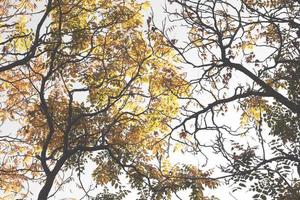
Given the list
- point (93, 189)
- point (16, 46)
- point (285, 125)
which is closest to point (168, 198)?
point (93, 189)

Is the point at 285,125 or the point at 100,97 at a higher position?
the point at 100,97

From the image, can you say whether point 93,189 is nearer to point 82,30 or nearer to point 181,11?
point 82,30

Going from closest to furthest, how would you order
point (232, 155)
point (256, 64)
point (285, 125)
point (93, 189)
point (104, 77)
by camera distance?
point (232, 155) < point (285, 125) < point (256, 64) < point (93, 189) < point (104, 77)

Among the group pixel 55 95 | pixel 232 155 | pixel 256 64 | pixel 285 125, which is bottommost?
pixel 232 155

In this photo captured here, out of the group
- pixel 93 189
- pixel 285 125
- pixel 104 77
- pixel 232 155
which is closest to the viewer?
pixel 232 155

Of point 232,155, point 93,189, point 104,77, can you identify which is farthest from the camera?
point 104,77

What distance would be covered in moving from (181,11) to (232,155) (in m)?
3.80

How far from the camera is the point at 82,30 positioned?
12.2 m

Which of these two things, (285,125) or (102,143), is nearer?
(285,125)

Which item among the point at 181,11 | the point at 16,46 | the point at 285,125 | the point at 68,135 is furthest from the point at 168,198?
the point at 16,46

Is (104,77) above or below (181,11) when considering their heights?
above

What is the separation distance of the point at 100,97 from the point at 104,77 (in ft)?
2.39

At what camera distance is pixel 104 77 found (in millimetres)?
12891

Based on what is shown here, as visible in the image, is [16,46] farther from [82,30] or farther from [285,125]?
[285,125]
